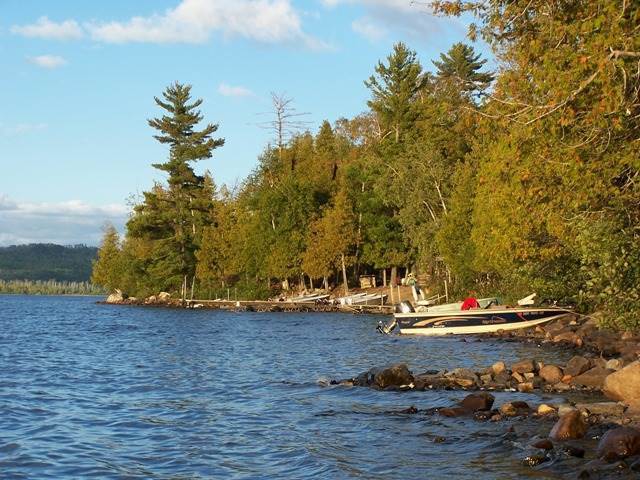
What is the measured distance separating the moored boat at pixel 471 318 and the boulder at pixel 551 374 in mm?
16426

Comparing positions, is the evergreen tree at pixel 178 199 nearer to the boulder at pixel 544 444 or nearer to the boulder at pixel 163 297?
the boulder at pixel 163 297

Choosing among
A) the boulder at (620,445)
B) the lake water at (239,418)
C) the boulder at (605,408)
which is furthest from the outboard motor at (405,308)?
the boulder at (620,445)

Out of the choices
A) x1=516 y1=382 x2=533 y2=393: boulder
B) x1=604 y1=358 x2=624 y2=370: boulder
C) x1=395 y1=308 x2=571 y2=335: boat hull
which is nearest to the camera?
x1=516 y1=382 x2=533 y2=393: boulder

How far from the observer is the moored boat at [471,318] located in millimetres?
37188

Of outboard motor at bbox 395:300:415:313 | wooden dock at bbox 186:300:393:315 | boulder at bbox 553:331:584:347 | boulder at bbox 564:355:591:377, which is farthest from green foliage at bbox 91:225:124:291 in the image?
boulder at bbox 564:355:591:377

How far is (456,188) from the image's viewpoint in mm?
57000

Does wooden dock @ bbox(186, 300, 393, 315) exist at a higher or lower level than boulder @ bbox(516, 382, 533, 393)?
higher

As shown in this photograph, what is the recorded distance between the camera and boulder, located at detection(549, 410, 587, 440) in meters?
13.4

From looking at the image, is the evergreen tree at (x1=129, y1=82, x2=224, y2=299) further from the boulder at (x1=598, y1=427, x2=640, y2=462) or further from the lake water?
the boulder at (x1=598, y1=427, x2=640, y2=462)

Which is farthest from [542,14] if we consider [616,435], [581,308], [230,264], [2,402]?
[230,264]

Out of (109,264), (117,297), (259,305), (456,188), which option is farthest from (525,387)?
(109,264)

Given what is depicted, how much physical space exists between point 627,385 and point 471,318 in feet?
72.0

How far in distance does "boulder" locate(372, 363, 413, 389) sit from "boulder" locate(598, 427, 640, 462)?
31.0 feet

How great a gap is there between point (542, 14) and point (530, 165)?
3.32 metres
